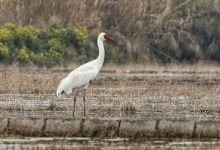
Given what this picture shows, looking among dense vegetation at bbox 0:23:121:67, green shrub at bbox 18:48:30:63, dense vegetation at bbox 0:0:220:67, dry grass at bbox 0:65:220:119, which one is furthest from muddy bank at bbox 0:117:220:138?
dense vegetation at bbox 0:0:220:67

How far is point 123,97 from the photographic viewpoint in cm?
2558

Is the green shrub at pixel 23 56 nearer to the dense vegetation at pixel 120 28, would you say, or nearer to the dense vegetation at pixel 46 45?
the dense vegetation at pixel 46 45

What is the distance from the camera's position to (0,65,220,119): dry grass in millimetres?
22406

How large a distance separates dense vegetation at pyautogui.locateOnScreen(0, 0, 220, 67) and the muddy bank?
26.4 metres

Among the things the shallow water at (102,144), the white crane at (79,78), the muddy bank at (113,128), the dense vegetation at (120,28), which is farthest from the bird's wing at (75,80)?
the dense vegetation at (120,28)

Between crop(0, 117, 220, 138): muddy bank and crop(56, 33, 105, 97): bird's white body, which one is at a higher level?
crop(56, 33, 105, 97): bird's white body

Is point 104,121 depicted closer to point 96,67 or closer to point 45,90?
point 96,67

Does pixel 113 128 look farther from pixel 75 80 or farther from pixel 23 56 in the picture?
pixel 23 56

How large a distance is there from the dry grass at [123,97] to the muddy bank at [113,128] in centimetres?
218

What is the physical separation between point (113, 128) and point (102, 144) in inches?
57.0

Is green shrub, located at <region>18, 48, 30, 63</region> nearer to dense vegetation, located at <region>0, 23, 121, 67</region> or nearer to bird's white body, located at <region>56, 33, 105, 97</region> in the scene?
dense vegetation, located at <region>0, 23, 121, 67</region>

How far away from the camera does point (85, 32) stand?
48375 millimetres

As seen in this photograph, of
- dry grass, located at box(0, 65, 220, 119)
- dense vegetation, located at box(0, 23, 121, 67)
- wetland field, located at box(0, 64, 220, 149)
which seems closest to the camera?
wetland field, located at box(0, 64, 220, 149)

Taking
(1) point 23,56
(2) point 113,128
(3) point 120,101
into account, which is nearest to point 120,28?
(1) point 23,56
